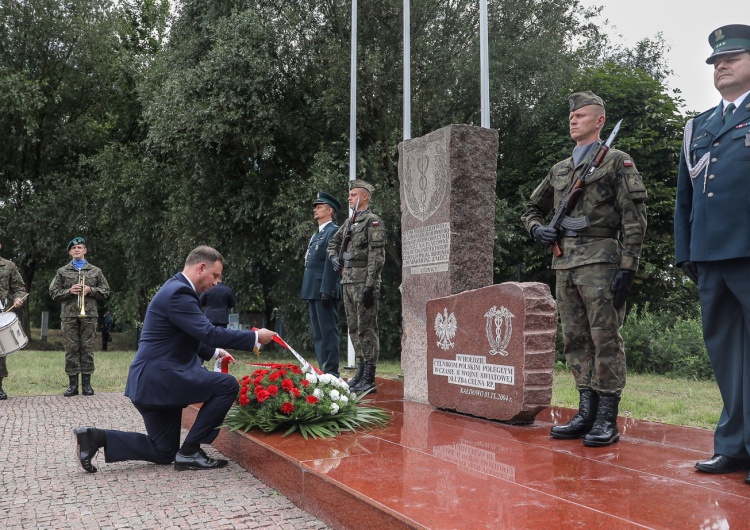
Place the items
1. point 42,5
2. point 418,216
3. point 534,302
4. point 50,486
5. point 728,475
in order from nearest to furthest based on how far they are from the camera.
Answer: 1. point 728,475
2. point 50,486
3. point 534,302
4. point 418,216
5. point 42,5

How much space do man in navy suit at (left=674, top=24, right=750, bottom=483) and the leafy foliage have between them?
2495 millimetres

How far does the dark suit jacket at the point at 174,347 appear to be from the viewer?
4855mm

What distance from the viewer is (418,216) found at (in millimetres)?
7234

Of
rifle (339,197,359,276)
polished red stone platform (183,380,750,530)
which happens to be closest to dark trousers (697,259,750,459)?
polished red stone platform (183,380,750,530)

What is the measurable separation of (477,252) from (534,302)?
1.51m

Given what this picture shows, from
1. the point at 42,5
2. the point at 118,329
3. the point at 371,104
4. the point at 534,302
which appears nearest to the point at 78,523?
the point at 534,302

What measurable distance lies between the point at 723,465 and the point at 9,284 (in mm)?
8929

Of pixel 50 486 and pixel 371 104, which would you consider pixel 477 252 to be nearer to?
pixel 50 486

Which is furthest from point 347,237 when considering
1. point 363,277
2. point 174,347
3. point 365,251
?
point 174,347

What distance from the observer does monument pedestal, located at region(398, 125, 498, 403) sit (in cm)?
670

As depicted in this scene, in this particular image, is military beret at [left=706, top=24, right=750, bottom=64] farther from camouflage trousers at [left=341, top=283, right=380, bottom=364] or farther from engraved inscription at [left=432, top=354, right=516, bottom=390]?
camouflage trousers at [left=341, top=283, right=380, bottom=364]

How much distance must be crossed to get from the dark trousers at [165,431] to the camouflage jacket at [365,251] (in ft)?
8.26

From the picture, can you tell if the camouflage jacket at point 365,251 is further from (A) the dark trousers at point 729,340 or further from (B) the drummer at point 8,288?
(B) the drummer at point 8,288

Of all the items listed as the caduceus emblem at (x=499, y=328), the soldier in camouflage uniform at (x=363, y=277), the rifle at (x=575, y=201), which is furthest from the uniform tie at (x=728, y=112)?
the soldier in camouflage uniform at (x=363, y=277)
